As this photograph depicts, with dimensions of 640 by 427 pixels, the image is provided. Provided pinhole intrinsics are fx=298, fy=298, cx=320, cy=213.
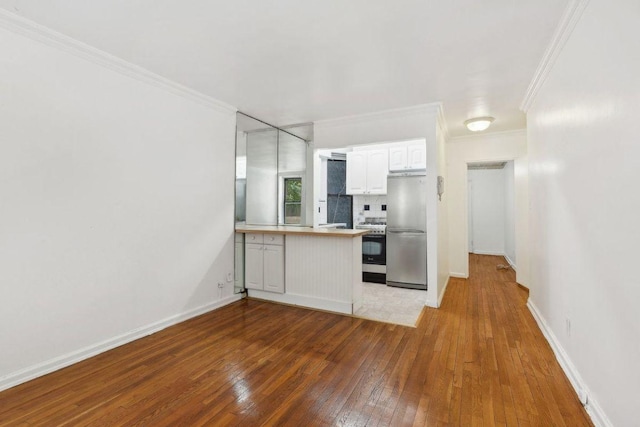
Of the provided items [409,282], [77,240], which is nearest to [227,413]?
[77,240]

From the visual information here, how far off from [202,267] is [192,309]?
477 mm

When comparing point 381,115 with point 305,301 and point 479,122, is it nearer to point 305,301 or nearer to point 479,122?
point 479,122

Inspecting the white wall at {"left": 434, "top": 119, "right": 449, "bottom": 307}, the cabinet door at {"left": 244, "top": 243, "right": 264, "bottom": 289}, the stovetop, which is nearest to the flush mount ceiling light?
the white wall at {"left": 434, "top": 119, "right": 449, "bottom": 307}

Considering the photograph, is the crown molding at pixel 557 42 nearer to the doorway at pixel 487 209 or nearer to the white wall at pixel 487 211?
the doorway at pixel 487 209

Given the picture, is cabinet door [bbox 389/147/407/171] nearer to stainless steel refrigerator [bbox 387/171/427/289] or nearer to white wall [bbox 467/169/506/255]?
stainless steel refrigerator [bbox 387/171/427/289]

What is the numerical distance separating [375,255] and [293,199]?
168cm

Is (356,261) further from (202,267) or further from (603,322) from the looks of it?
(603,322)

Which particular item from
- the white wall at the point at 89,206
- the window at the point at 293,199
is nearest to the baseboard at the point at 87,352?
the white wall at the point at 89,206

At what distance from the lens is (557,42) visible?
2.28 m

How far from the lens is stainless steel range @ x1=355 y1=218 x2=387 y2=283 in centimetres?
500

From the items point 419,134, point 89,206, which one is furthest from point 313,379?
point 419,134

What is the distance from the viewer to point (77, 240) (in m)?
2.41

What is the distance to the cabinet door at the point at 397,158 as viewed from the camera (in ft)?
16.7

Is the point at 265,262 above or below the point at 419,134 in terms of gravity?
below
